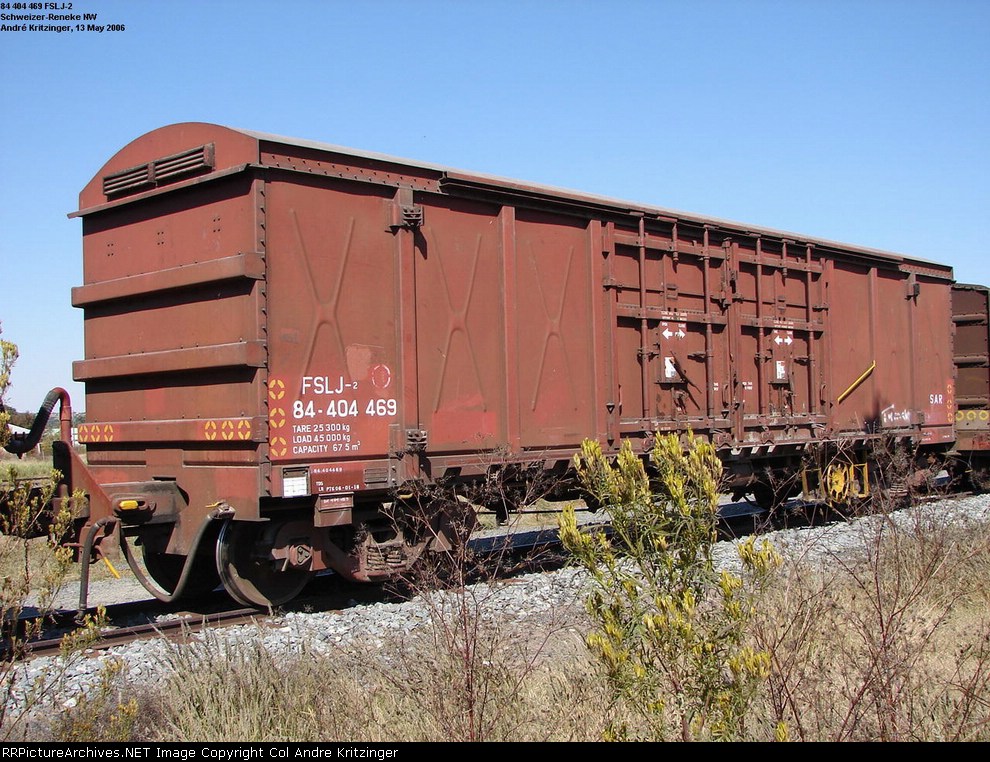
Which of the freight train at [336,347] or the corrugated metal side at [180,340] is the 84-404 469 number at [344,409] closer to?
the freight train at [336,347]

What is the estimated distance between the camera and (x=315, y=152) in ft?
25.4

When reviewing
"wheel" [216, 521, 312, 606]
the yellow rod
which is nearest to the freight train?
"wheel" [216, 521, 312, 606]

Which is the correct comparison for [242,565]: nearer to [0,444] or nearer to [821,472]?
[0,444]

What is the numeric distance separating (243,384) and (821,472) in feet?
27.4

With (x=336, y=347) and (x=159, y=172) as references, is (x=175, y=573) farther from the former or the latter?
(x=159, y=172)

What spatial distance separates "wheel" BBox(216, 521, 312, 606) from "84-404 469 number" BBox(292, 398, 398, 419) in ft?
3.47

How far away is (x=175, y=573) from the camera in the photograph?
891cm

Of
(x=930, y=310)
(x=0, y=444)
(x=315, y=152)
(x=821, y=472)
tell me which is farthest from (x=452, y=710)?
(x=930, y=310)

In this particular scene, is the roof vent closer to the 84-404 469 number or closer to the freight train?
the freight train

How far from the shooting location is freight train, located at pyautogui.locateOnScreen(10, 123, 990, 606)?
296 inches

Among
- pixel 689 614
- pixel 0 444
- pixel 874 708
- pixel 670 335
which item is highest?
pixel 670 335

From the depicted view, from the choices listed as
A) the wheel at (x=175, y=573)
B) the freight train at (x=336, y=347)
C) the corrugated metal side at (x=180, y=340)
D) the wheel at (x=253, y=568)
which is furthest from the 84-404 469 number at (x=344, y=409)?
the wheel at (x=175, y=573)
